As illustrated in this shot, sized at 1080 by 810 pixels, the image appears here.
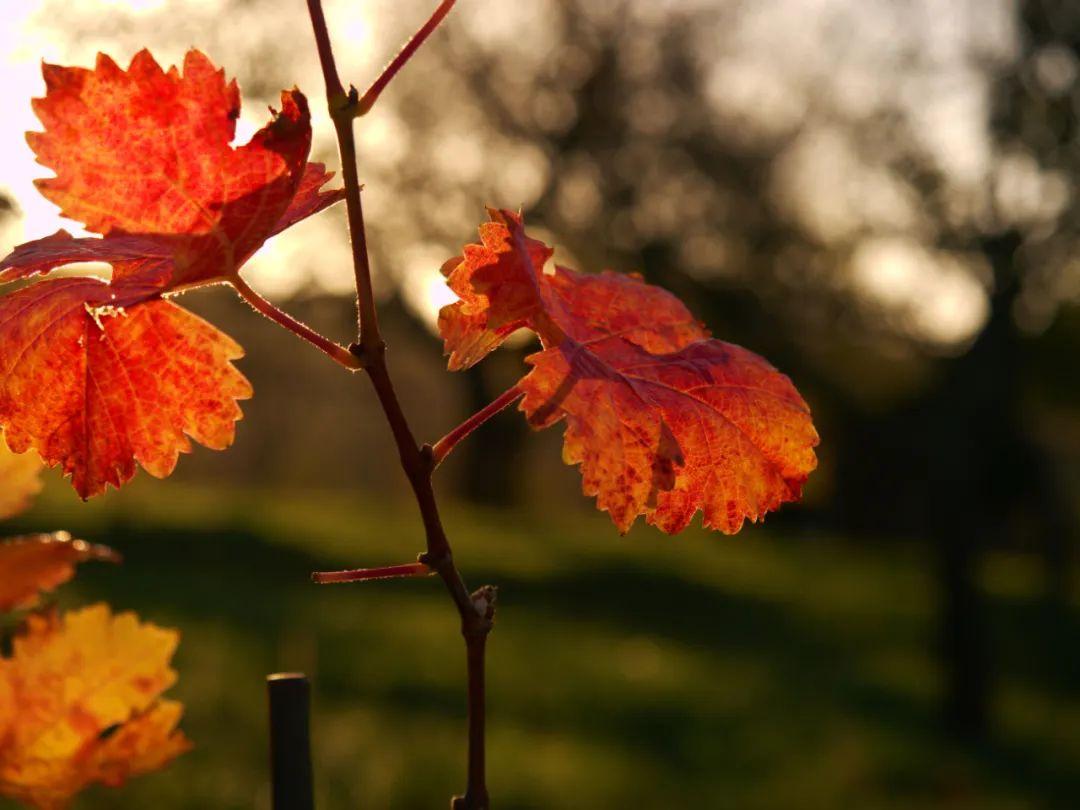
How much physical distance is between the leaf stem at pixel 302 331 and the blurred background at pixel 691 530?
0.48 feet

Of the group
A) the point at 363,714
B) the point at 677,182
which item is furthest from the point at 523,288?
the point at 677,182

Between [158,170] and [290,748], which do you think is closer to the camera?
[158,170]

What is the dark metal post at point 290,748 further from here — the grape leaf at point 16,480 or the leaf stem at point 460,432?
the leaf stem at point 460,432

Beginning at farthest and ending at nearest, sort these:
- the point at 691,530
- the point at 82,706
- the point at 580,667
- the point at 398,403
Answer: the point at 691,530, the point at 580,667, the point at 82,706, the point at 398,403

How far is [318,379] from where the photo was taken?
24578mm

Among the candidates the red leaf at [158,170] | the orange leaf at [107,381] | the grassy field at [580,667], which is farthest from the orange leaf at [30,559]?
the grassy field at [580,667]

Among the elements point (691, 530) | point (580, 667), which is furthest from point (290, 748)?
point (691, 530)

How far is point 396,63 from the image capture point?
564 mm

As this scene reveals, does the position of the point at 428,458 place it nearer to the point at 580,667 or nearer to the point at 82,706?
the point at 82,706

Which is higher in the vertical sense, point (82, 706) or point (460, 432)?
point (460, 432)

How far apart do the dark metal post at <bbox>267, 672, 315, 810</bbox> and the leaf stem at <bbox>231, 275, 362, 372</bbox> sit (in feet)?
1.06

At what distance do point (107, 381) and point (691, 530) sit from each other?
13501mm

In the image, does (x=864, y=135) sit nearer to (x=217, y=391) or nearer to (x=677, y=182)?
(x=677, y=182)

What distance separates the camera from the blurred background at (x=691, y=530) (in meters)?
5.53
